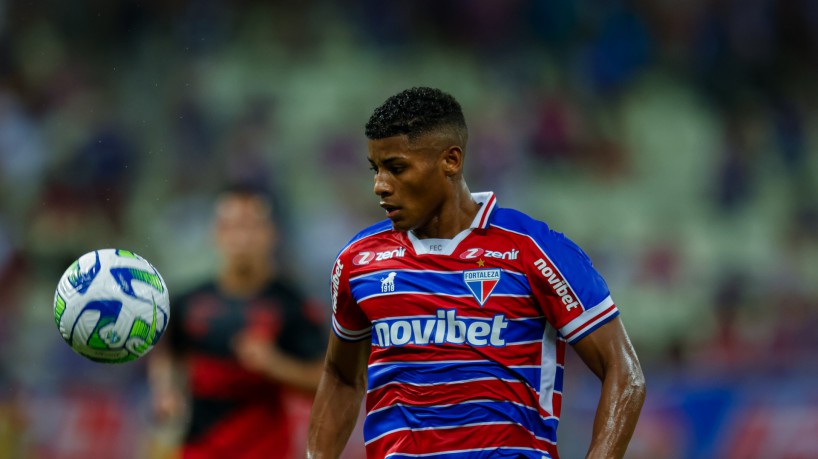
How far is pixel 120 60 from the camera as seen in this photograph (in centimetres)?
1278

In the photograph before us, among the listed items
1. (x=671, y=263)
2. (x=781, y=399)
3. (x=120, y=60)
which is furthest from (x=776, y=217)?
(x=120, y=60)

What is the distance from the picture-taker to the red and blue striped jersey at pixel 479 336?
4.27m

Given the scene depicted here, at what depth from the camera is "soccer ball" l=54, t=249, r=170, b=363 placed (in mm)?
4488

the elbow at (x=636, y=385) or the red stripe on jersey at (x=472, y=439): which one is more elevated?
the elbow at (x=636, y=385)

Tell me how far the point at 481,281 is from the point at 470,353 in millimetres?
274

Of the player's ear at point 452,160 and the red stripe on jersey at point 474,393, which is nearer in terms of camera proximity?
the red stripe on jersey at point 474,393

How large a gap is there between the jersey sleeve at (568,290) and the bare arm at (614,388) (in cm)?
5

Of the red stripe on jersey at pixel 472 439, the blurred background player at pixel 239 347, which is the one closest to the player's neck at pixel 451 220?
the red stripe on jersey at pixel 472 439

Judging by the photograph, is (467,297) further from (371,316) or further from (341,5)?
(341,5)

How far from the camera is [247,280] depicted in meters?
7.65

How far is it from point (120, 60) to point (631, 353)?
9.68 metres

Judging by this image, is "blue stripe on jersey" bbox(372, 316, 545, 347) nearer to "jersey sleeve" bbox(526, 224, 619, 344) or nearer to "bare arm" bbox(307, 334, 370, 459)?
"jersey sleeve" bbox(526, 224, 619, 344)

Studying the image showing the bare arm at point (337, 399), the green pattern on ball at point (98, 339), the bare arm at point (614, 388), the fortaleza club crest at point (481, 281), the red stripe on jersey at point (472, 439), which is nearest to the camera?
the bare arm at point (614, 388)

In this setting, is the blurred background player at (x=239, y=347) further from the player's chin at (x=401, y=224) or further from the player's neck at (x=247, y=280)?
the player's chin at (x=401, y=224)
